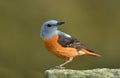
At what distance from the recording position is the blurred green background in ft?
44.2

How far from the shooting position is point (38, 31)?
14523 mm

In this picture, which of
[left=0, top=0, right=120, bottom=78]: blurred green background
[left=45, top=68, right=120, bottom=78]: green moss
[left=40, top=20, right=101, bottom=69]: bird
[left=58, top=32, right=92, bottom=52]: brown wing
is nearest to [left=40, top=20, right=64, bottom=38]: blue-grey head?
[left=40, top=20, right=101, bottom=69]: bird

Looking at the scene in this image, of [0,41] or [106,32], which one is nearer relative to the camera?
[0,41]

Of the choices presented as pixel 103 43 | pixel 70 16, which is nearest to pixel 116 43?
pixel 103 43

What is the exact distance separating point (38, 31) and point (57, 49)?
229 inches

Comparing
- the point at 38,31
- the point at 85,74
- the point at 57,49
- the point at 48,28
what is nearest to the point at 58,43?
the point at 57,49

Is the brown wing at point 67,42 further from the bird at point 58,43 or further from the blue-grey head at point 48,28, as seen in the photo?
the blue-grey head at point 48,28

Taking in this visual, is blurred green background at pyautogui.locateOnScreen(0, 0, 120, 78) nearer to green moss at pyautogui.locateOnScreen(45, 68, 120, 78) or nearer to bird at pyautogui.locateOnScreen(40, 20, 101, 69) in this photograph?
bird at pyautogui.locateOnScreen(40, 20, 101, 69)

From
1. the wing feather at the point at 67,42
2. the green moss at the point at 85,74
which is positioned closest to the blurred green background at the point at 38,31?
the wing feather at the point at 67,42

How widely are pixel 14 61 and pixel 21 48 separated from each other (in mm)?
519

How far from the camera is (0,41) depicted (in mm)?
14164

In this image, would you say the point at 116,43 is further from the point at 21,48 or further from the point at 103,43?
the point at 21,48

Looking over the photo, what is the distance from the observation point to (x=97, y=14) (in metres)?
15.6

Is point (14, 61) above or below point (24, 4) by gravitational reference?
below
